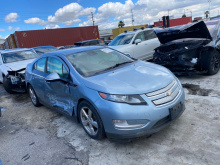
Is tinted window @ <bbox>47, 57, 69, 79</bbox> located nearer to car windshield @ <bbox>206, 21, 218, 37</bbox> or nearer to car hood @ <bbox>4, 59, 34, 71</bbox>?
car hood @ <bbox>4, 59, 34, 71</bbox>

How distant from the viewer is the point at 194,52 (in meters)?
5.23

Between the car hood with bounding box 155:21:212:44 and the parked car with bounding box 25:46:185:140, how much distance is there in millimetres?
2862

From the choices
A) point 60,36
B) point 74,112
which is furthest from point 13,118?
point 60,36

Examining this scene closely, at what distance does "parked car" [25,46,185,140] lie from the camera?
2469mm

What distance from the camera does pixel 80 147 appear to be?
293cm

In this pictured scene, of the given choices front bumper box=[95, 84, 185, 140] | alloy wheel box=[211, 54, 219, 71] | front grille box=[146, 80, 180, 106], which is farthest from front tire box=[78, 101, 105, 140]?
alloy wheel box=[211, 54, 219, 71]

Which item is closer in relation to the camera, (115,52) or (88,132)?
(88,132)

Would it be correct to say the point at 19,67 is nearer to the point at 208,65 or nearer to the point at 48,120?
the point at 48,120

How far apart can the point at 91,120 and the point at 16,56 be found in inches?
242

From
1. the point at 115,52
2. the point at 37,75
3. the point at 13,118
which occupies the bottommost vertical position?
the point at 13,118

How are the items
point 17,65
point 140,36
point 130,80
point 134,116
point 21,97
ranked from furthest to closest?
point 140,36, point 17,65, point 21,97, point 130,80, point 134,116

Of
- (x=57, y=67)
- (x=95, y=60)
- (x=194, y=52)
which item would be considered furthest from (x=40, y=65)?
(x=194, y=52)

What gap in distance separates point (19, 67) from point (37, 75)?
2589 mm

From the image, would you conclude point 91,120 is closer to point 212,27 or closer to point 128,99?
point 128,99
